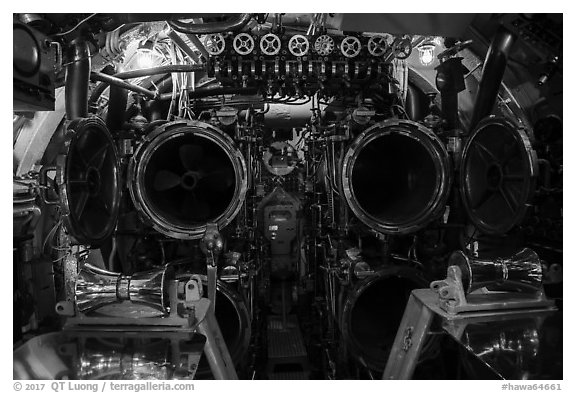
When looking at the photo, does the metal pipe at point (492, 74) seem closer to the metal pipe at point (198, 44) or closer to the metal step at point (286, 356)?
the metal pipe at point (198, 44)

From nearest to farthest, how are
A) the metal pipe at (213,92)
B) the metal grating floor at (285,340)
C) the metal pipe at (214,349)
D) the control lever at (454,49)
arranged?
the metal pipe at (214,349), the control lever at (454,49), the metal pipe at (213,92), the metal grating floor at (285,340)

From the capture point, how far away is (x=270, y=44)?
8.52 feet

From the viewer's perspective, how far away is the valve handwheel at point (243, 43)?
2.59 m

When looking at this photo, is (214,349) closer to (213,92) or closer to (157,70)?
(157,70)

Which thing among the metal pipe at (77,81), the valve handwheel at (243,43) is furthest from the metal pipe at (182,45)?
the metal pipe at (77,81)

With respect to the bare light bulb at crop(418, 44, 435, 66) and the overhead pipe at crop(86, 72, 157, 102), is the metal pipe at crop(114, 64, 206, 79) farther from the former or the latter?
the bare light bulb at crop(418, 44, 435, 66)

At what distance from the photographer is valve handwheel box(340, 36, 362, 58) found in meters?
2.69

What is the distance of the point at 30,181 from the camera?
2.38 m

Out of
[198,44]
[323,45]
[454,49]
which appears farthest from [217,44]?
[454,49]

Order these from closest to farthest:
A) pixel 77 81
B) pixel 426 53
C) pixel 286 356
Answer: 1. pixel 77 81
2. pixel 426 53
3. pixel 286 356

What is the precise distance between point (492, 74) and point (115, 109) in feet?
8.64

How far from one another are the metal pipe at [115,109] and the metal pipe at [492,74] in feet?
8.32

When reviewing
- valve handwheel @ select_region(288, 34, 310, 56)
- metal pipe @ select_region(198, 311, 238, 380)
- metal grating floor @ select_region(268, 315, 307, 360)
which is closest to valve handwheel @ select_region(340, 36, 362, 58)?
valve handwheel @ select_region(288, 34, 310, 56)
